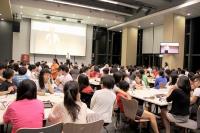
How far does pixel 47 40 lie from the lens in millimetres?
16328

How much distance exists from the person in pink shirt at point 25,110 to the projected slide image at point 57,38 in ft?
46.4

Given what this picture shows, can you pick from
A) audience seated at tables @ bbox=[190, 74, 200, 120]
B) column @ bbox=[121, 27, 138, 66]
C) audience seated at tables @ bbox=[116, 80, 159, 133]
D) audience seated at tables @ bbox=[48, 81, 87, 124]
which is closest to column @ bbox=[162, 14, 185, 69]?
column @ bbox=[121, 27, 138, 66]

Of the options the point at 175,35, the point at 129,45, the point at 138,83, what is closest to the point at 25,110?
the point at 138,83

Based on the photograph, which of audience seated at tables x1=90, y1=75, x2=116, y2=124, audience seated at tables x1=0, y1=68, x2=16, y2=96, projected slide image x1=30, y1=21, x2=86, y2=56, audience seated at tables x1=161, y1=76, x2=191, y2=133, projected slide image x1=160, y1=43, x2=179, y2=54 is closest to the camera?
audience seated at tables x1=90, y1=75, x2=116, y2=124

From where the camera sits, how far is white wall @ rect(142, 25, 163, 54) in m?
16.4

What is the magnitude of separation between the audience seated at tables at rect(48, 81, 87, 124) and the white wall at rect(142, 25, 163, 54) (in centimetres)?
1436

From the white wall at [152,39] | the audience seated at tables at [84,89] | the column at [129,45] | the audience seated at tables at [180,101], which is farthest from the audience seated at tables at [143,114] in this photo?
the column at [129,45]

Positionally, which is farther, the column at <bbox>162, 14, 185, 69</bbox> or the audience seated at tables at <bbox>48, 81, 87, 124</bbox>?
the column at <bbox>162, 14, 185, 69</bbox>

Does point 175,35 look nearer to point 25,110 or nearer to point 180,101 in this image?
point 180,101

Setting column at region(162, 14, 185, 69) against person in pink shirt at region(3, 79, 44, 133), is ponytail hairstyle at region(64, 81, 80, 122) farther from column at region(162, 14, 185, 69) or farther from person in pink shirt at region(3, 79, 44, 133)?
column at region(162, 14, 185, 69)

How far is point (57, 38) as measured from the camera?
16.7 meters

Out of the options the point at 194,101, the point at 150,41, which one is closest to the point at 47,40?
the point at 150,41

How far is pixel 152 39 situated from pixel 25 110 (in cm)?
1581

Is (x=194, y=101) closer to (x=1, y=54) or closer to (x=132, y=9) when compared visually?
(x=132, y=9)
